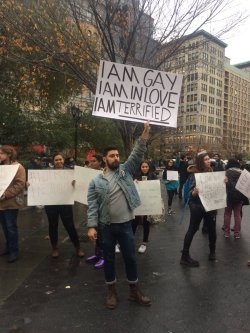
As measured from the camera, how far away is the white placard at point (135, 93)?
5496 millimetres

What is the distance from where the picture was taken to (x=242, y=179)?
6.72 metres

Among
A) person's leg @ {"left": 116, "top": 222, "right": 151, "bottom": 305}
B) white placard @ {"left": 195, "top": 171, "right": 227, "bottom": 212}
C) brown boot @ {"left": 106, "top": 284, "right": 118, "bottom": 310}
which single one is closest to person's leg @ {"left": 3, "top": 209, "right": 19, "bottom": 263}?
brown boot @ {"left": 106, "top": 284, "right": 118, "bottom": 310}

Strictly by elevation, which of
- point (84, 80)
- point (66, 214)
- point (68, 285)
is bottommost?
point (68, 285)

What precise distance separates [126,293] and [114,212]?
120 centimetres

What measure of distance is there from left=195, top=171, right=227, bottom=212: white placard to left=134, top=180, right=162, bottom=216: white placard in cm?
80

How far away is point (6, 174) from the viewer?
20.3 ft

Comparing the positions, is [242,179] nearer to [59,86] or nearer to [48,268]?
[48,268]

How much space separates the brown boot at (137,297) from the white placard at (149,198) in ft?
6.58

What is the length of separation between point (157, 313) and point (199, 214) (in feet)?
7.31

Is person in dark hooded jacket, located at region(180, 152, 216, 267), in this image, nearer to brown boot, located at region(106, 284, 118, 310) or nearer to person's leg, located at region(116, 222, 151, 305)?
person's leg, located at region(116, 222, 151, 305)

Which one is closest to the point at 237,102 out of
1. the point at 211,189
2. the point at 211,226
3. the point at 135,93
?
the point at 211,189

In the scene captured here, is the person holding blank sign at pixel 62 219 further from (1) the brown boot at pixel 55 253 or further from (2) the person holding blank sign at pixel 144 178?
(2) the person holding blank sign at pixel 144 178

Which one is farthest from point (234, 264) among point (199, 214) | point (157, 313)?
point (157, 313)

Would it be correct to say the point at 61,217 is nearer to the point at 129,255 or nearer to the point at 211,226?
the point at 129,255
